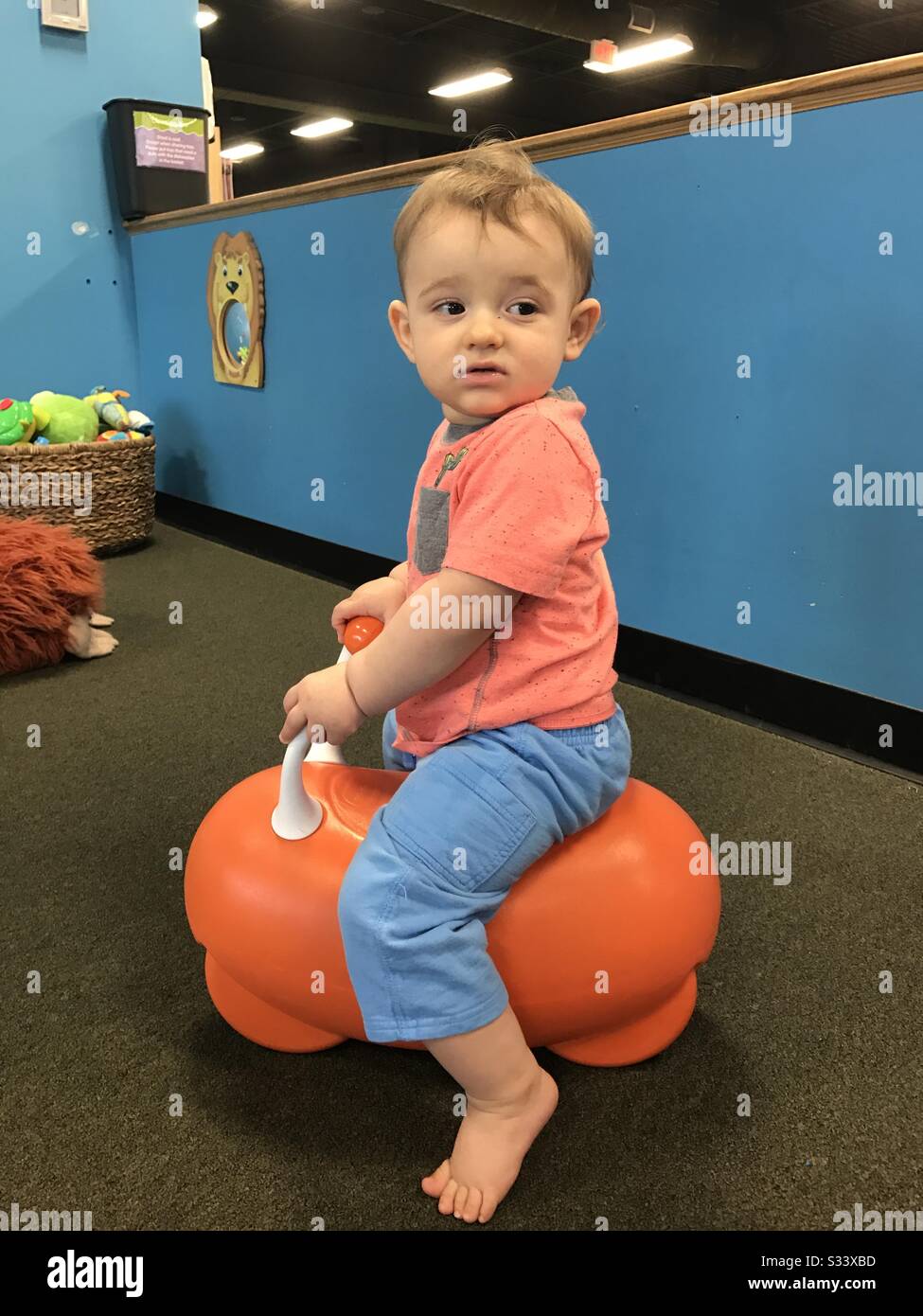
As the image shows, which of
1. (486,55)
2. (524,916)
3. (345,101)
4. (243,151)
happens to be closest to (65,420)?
(524,916)

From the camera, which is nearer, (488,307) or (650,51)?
(488,307)

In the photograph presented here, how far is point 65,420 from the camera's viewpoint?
7.85 feet

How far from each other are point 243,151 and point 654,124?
9.16 meters

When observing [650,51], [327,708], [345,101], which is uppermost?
[345,101]

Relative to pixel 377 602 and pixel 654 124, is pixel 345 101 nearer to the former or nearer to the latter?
pixel 654 124

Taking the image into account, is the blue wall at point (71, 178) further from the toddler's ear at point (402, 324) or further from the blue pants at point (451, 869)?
the blue pants at point (451, 869)

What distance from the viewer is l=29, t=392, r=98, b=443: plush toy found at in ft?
7.82

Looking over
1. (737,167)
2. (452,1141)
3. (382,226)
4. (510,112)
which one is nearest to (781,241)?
(737,167)

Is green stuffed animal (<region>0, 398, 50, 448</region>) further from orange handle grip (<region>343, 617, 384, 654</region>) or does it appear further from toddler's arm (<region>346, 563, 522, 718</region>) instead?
toddler's arm (<region>346, 563, 522, 718</region>)

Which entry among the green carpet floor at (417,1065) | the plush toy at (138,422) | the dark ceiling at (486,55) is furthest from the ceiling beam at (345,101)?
the green carpet floor at (417,1065)

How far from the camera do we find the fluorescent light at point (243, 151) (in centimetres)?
908

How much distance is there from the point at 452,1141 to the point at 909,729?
2.86ft
